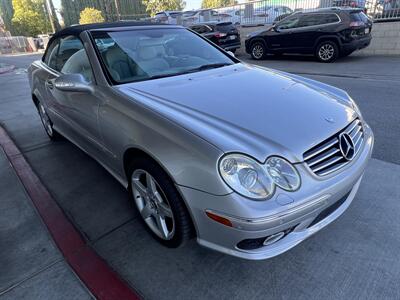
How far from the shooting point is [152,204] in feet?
7.57

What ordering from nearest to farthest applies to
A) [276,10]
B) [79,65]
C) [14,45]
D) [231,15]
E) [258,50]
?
[79,65] → [258,50] → [276,10] → [231,15] → [14,45]

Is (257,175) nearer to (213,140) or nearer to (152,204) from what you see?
(213,140)

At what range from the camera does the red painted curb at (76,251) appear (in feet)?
6.48

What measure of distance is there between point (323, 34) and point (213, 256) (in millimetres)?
9509

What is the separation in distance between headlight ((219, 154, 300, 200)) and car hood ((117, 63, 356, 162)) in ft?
0.16

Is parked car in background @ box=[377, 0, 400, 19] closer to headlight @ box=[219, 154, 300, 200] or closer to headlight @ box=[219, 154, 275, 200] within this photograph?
headlight @ box=[219, 154, 300, 200]

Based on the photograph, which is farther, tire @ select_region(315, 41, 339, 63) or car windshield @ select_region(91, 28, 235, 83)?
tire @ select_region(315, 41, 339, 63)

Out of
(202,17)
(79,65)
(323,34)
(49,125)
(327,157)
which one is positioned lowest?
(49,125)

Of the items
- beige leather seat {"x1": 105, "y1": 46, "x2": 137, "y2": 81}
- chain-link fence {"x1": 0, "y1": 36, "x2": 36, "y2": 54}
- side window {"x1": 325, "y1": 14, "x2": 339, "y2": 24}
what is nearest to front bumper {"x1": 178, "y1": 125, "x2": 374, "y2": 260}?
beige leather seat {"x1": 105, "y1": 46, "x2": 137, "y2": 81}

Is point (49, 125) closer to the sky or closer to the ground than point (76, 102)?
closer to the ground

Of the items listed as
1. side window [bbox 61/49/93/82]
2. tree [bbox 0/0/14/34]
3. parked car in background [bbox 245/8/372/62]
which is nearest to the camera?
side window [bbox 61/49/93/82]

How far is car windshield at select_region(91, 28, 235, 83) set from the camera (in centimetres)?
272

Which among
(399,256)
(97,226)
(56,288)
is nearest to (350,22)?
(399,256)

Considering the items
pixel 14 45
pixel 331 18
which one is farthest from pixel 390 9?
pixel 14 45
